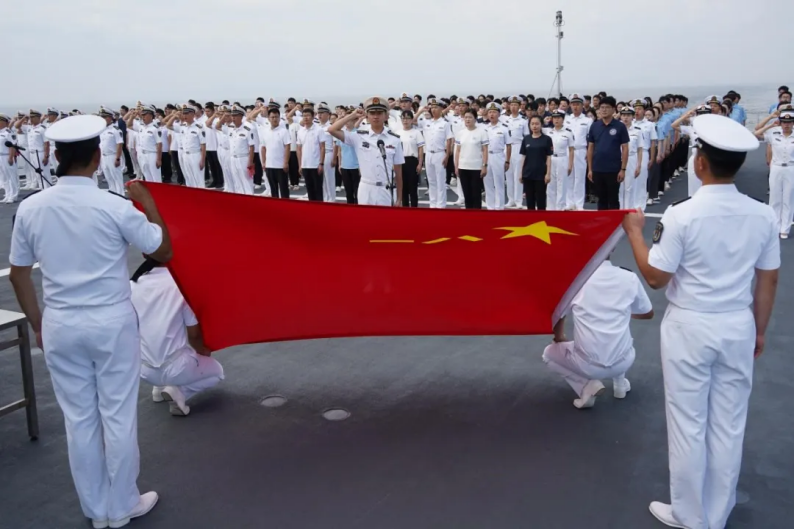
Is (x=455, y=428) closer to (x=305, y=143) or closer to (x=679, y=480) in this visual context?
(x=679, y=480)

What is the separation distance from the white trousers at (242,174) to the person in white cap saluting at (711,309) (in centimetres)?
1114

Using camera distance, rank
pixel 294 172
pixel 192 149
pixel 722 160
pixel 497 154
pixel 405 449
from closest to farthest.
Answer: pixel 722 160 < pixel 405 449 < pixel 497 154 < pixel 192 149 < pixel 294 172

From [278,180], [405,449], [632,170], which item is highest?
[632,170]

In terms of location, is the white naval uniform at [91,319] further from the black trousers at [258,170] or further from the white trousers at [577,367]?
the black trousers at [258,170]

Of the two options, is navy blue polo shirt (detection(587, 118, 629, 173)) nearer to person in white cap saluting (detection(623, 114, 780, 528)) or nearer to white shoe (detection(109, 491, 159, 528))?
person in white cap saluting (detection(623, 114, 780, 528))

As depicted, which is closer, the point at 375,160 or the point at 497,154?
the point at 375,160

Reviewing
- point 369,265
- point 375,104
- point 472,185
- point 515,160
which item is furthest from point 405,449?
point 515,160

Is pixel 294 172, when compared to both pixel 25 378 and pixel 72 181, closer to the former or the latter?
pixel 25 378

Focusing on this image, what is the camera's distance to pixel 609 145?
9.45 meters

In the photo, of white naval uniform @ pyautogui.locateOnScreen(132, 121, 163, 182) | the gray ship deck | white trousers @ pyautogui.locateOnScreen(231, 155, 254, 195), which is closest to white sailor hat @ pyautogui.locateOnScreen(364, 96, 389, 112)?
the gray ship deck

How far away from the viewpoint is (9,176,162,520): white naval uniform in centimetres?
301

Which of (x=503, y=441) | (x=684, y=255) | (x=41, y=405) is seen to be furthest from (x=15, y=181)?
(x=684, y=255)

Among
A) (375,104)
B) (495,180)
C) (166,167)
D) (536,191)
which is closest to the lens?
(375,104)

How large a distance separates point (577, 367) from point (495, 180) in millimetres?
7808
